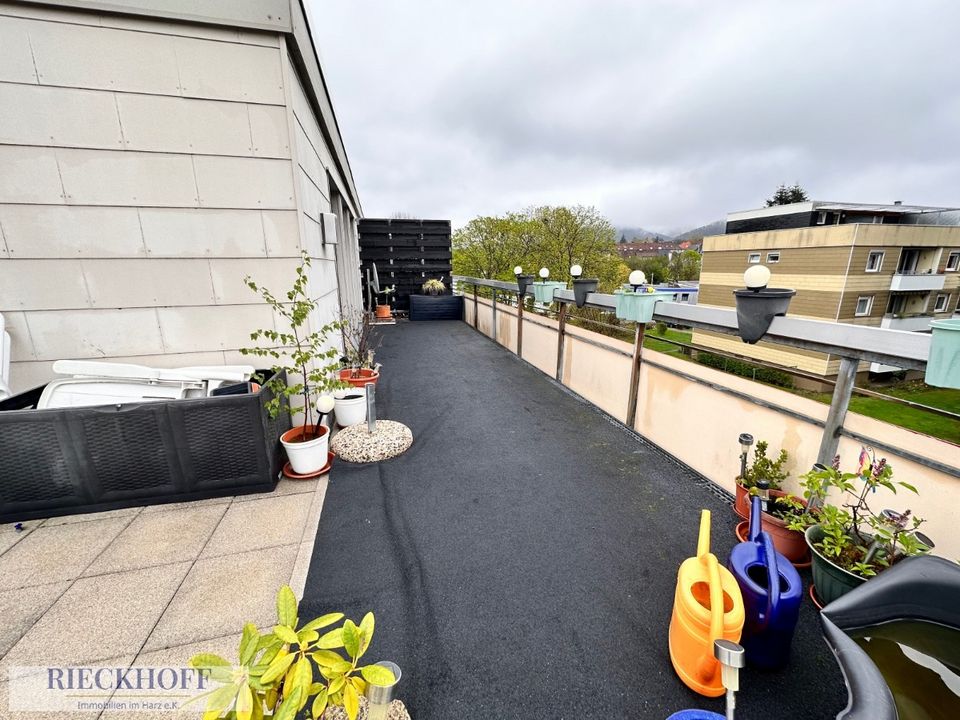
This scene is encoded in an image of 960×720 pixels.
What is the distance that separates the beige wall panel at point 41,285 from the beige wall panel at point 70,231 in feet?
0.24

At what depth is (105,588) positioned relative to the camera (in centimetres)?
197

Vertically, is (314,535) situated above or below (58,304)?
below

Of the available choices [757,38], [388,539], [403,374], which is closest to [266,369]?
[388,539]

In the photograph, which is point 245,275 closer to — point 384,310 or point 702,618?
point 702,618

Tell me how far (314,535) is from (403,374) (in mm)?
3955

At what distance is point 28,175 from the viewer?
8.54ft

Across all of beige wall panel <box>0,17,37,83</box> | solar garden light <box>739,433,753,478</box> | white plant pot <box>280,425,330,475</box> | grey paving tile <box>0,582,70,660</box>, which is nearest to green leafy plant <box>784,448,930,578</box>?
solar garden light <box>739,433,753,478</box>

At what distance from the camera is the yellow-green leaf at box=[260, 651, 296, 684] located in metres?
0.84

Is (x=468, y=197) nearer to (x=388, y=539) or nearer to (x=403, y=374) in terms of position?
(x=403, y=374)

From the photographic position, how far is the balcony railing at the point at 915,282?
16.8 metres

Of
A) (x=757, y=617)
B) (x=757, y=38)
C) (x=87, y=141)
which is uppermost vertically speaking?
(x=757, y=38)

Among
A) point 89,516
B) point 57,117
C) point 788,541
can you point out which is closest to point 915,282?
point 788,541

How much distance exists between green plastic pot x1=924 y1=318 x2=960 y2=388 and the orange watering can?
1.11 metres

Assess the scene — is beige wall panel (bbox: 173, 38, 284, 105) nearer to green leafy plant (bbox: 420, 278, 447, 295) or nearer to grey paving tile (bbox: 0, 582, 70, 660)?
grey paving tile (bbox: 0, 582, 70, 660)
